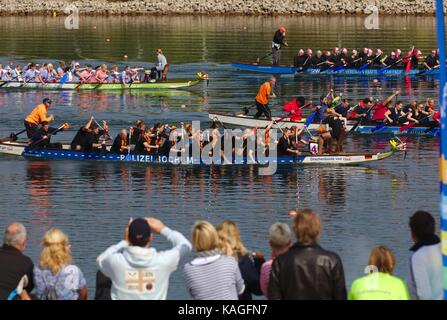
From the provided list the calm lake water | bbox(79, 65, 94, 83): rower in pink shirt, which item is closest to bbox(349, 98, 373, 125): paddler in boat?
the calm lake water

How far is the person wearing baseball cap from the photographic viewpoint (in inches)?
523

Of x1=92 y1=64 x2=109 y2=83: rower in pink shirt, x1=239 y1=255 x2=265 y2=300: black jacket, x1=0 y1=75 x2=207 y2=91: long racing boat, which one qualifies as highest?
x1=92 y1=64 x2=109 y2=83: rower in pink shirt

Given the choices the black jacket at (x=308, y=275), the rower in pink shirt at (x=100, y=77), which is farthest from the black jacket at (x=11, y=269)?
the rower in pink shirt at (x=100, y=77)

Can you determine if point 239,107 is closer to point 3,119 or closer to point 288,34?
point 3,119

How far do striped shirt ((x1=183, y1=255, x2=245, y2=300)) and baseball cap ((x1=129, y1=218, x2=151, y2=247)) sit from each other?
2.12 feet

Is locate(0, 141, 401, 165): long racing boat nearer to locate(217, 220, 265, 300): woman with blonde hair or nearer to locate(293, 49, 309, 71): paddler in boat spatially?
locate(217, 220, 265, 300): woman with blonde hair

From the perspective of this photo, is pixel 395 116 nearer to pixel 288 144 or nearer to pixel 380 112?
pixel 380 112

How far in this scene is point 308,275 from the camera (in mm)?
12977

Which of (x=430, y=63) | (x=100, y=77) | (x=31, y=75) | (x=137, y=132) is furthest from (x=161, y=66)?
(x=137, y=132)

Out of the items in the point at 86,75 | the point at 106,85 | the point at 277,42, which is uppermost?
the point at 277,42

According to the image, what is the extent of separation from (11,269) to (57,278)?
589mm

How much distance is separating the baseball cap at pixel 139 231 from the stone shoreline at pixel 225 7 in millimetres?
93897

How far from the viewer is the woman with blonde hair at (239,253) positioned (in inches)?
543

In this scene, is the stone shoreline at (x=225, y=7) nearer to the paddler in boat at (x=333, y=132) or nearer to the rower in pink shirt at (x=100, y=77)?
the rower in pink shirt at (x=100, y=77)
